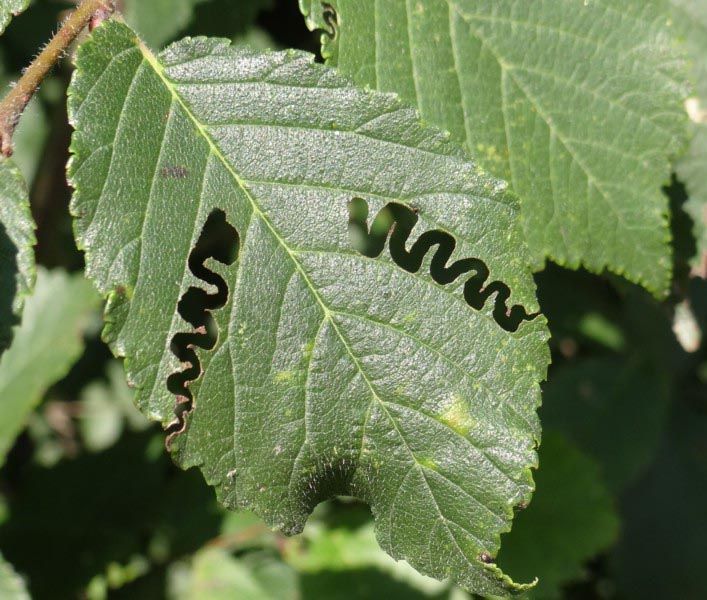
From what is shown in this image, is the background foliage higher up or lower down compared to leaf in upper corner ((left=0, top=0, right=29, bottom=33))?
lower down

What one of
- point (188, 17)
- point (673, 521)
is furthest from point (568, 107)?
point (673, 521)

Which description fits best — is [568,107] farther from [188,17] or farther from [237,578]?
[237,578]

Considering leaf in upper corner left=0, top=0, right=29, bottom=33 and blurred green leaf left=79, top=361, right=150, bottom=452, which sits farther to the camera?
blurred green leaf left=79, top=361, right=150, bottom=452

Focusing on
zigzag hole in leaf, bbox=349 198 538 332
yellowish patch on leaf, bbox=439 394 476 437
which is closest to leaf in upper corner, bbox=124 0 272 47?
zigzag hole in leaf, bbox=349 198 538 332

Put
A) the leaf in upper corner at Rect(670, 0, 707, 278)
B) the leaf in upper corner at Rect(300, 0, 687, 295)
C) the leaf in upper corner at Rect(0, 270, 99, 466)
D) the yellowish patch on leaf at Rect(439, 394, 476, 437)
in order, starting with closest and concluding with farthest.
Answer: the yellowish patch on leaf at Rect(439, 394, 476, 437), the leaf in upper corner at Rect(300, 0, 687, 295), the leaf in upper corner at Rect(670, 0, 707, 278), the leaf in upper corner at Rect(0, 270, 99, 466)

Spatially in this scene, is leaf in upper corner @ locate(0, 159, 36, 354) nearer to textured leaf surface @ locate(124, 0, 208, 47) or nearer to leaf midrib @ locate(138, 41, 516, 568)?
leaf midrib @ locate(138, 41, 516, 568)

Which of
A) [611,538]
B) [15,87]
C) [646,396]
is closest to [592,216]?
[15,87]

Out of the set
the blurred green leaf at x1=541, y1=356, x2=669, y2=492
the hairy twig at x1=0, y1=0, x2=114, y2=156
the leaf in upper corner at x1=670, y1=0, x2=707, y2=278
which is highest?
the leaf in upper corner at x1=670, y1=0, x2=707, y2=278
